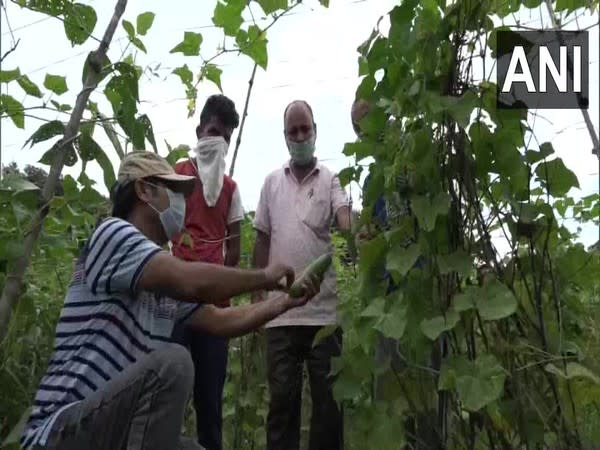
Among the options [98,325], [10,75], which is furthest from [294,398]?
[10,75]

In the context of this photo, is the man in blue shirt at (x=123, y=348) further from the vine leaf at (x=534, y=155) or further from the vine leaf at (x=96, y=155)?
the vine leaf at (x=534, y=155)

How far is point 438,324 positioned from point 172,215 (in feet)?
2.81

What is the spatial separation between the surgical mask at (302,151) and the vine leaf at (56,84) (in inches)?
47.7

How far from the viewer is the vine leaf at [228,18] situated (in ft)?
10.1

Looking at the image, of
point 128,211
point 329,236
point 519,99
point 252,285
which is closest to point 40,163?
point 128,211

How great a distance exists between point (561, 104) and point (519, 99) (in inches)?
4.2

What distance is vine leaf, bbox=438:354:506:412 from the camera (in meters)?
→ 2.31

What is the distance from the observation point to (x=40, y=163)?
280 centimetres

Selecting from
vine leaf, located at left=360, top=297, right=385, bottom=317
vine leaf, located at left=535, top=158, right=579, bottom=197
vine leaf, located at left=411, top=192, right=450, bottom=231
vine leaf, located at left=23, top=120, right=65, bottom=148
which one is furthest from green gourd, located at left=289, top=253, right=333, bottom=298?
vine leaf, located at left=23, top=120, right=65, bottom=148

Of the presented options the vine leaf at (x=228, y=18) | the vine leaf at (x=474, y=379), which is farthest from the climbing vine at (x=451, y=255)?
the vine leaf at (x=228, y=18)

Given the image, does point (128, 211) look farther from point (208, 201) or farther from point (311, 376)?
point (311, 376)

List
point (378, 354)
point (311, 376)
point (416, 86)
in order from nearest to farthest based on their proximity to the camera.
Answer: point (416, 86)
point (378, 354)
point (311, 376)

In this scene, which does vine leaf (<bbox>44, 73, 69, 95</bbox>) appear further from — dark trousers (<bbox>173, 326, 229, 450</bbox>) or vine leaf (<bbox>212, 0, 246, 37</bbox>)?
dark trousers (<bbox>173, 326, 229, 450</bbox>)
